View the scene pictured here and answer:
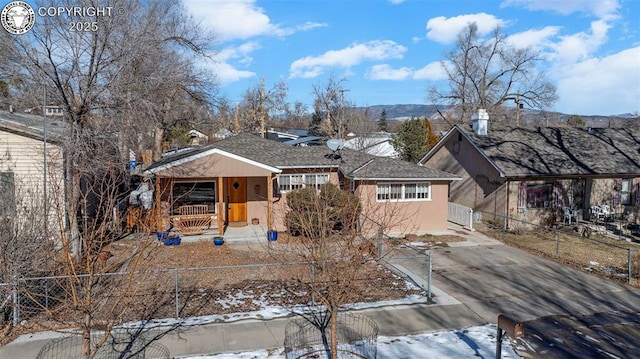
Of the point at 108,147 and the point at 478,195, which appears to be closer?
the point at 108,147

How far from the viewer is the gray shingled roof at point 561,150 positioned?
66.8ft

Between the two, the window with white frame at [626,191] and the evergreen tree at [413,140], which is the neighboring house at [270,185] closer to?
the window with white frame at [626,191]

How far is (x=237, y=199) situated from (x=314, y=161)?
155 inches

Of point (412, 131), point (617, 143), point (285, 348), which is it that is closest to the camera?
point (285, 348)

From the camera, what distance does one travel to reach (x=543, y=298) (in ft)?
35.2

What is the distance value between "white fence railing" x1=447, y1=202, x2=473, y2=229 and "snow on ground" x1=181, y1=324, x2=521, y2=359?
37.3 ft

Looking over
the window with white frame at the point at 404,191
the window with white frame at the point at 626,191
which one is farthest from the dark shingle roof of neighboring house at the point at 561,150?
the window with white frame at the point at 404,191

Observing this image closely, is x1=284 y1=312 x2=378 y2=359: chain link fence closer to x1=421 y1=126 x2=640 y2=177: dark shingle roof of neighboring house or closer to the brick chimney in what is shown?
x1=421 y1=126 x2=640 y2=177: dark shingle roof of neighboring house

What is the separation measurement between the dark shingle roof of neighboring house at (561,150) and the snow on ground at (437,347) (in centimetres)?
1239

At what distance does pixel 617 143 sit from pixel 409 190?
13.5m

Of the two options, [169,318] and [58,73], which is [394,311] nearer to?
[169,318]

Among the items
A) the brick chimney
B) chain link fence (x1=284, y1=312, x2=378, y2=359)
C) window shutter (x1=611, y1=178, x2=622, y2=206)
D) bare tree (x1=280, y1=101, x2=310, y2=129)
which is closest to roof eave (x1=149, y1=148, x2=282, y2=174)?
chain link fence (x1=284, y1=312, x2=378, y2=359)

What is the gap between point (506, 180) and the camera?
1972 cm

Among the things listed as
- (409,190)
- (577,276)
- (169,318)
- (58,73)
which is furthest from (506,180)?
(58,73)
